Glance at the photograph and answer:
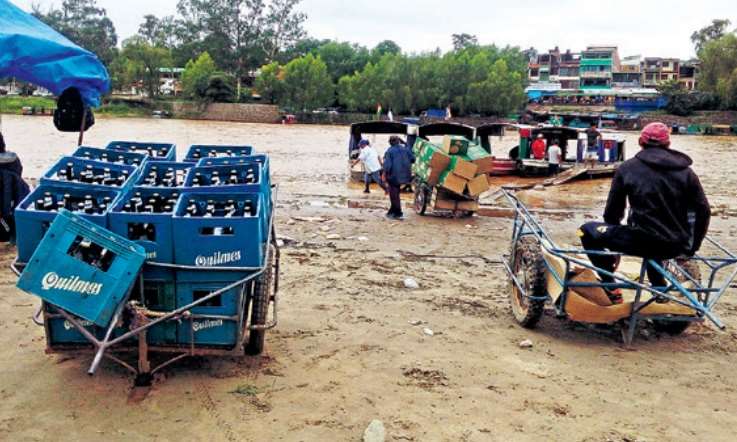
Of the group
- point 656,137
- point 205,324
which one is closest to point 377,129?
point 656,137

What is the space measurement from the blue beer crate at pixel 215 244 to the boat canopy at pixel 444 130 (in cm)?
1470

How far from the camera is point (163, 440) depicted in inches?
159

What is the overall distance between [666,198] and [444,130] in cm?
1436

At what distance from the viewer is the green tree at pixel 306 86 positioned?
72.6m

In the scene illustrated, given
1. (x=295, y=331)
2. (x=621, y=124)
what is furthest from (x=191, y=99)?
(x=295, y=331)

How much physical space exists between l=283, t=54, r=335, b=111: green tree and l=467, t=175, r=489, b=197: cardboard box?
201 feet

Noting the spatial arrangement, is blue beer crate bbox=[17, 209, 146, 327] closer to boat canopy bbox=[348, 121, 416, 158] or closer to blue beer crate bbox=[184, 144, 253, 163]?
blue beer crate bbox=[184, 144, 253, 163]

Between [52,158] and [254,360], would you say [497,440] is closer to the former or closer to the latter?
[254,360]

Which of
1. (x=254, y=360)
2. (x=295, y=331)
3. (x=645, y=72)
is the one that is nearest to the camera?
(x=254, y=360)

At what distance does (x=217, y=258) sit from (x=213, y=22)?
97.9 metres

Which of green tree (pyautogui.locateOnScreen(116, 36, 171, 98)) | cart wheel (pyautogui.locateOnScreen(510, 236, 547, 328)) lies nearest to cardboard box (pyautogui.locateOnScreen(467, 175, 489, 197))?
cart wheel (pyautogui.locateOnScreen(510, 236, 547, 328))

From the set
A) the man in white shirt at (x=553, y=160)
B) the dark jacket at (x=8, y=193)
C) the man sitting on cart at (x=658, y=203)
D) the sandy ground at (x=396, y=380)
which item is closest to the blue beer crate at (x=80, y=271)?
the sandy ground at (x=396, y=380)

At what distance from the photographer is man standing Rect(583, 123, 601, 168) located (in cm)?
2419

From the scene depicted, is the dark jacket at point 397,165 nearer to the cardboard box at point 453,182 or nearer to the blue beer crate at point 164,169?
the cardboard box at point 453,182
